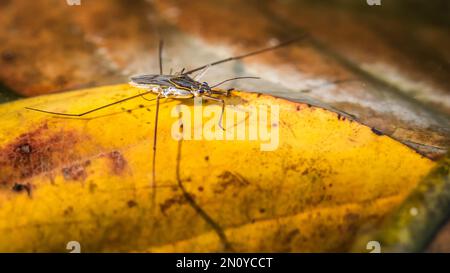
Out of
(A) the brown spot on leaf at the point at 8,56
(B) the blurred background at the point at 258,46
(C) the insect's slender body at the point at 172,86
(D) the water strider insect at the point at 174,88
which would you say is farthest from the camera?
(A) the brown spot on leaf at the point at 8,56

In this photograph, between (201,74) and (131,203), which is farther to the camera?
(201,74)

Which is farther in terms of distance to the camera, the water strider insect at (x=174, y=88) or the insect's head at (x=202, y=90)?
the insect's head at (x=202, y=90)

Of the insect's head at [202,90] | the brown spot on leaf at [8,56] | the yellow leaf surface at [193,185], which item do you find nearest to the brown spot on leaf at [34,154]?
the yellow leaf surface at [193,185]

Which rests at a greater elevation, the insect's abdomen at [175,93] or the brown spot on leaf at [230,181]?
the insect's abdomen at [175,93]

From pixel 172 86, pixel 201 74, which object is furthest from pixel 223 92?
pixel 201 74

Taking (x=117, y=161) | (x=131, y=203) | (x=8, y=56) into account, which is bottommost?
(x=131, y=203)

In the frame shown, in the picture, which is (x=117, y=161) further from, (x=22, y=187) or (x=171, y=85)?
(x=171, y=85)

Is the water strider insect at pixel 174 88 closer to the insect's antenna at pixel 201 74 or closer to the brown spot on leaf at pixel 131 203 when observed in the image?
the insect's antenna at pixel 201 74
